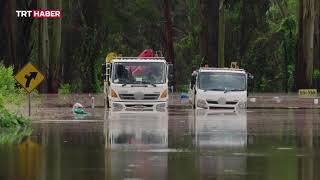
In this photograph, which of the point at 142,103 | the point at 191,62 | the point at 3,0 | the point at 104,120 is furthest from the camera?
the point at 191,62

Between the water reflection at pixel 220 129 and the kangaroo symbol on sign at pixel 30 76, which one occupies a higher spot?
the kangaroo symbol on sign at pixel 30 76

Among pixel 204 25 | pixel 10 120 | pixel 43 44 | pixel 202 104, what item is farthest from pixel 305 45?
pixel 10 120

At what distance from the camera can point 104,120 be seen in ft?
110

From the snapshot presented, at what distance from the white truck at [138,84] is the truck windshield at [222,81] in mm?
1663

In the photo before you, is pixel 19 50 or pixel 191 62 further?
pixel 191 62

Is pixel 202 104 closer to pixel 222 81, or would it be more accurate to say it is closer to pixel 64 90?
pixel 222 81

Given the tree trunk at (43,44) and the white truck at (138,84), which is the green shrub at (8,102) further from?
the tree trunk at (43,44)

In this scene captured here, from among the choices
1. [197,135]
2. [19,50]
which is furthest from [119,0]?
[197,135]

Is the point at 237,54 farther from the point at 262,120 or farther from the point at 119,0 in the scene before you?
the point at 262,120

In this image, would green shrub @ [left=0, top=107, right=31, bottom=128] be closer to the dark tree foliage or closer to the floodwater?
the floodwater

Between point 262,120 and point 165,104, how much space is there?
304 inches

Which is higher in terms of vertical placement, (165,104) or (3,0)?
(3,0)

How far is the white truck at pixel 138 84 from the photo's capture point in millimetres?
41219

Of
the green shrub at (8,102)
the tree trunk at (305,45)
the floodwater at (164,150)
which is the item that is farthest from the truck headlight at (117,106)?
the tree trunk at (305,45)
